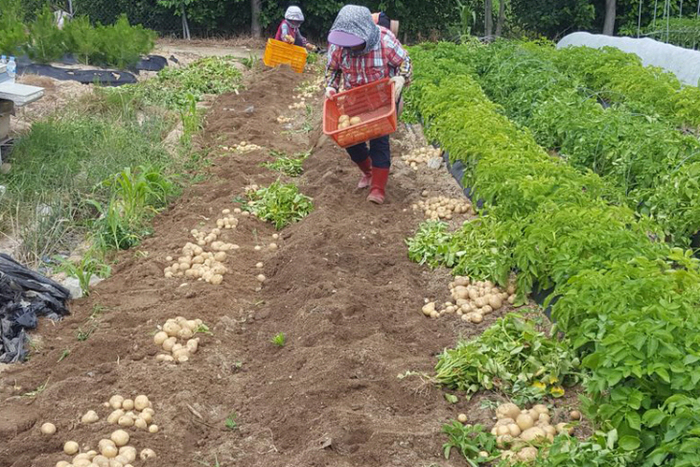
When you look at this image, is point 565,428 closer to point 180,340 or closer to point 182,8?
point 180,340

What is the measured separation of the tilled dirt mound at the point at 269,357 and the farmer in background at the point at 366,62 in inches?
16.7

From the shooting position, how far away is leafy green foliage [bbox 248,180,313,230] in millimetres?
6297

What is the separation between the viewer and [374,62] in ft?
20.1

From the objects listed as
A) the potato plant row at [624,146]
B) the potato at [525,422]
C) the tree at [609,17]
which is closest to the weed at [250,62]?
the potato plant row at [624,146]

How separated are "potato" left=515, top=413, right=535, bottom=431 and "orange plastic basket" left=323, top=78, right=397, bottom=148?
10.2 ft

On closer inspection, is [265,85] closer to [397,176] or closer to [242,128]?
[242,128]

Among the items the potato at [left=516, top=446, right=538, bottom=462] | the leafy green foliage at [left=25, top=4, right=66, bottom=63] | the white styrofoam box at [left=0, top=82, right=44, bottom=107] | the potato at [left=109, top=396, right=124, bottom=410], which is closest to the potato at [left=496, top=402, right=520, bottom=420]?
the potato at [left=516, top=446, right=538, bottom=462]

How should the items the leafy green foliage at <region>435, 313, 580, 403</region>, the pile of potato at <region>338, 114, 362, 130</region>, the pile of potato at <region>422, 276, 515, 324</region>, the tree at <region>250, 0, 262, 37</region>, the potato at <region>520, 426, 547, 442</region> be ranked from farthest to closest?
1. the tree at <region>250, 0, 262, 37</region>
2. the pile of potato at <region>338, 114, 362, 130</region>
3. the pile of potato at <region>422, 276, 515, 324</region>
4. the leafy green foliage at <region>435, 313, 580, 403</region>
5. the potato at <region>520, 426, 547, 442</region>

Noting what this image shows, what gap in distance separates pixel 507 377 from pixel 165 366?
1.90 meters

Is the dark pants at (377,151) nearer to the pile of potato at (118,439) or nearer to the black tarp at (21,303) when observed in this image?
the black tarp at (21,303)

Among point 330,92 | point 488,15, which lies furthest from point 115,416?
point 488,15

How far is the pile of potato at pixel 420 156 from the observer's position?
7.59 m

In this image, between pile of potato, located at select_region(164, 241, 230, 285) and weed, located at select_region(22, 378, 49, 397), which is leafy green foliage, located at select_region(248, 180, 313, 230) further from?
weed, located at select_region(22, 378, 49, 397)

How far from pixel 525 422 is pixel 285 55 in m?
10.6
